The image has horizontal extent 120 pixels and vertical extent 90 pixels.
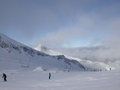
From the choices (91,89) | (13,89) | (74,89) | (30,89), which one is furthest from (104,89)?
(13,89)

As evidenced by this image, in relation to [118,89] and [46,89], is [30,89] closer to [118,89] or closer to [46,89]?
[46,89]

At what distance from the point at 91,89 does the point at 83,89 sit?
4.38ft

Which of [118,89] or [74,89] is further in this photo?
[74,89]

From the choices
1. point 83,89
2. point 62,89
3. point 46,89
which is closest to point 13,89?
point 46,89

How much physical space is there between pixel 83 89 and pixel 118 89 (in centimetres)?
553

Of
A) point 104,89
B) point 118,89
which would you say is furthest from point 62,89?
point 118,89

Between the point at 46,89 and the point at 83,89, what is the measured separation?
5.98 metres

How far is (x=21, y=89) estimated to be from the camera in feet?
110

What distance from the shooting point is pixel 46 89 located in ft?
107

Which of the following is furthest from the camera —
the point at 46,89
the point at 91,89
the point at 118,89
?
the point at 46,89

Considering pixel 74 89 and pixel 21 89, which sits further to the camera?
pixel 21 89

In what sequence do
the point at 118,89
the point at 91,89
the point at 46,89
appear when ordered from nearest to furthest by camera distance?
the point at 118,89 < the point at 91,89 < the point at 46,89

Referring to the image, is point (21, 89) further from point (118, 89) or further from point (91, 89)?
point (118, 89)

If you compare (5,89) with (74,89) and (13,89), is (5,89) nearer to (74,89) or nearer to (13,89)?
(13,89)
